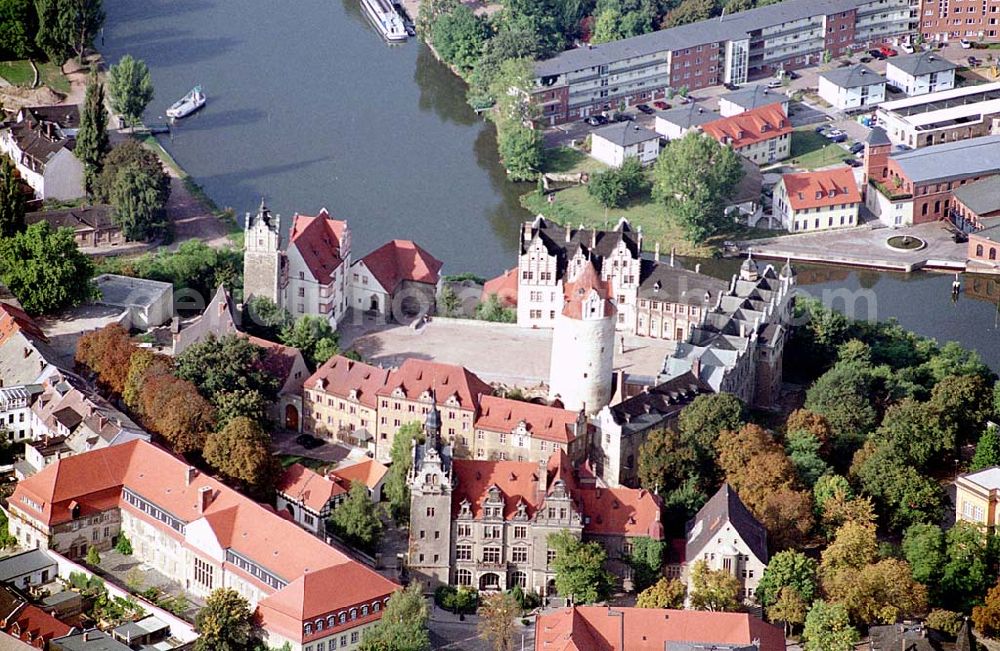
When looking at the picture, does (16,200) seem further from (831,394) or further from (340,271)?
(831,394)

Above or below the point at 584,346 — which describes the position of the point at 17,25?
below

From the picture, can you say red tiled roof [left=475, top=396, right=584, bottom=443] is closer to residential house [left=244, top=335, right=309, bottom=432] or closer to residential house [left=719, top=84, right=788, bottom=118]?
residential house [left=244, top=335, right=309, bottom=432]

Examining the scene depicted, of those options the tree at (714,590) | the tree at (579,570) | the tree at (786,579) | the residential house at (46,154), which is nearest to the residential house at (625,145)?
the residential house at (46,154)

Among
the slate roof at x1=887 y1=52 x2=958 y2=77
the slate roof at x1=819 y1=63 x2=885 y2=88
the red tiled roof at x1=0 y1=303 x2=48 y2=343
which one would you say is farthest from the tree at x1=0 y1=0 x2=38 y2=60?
the slate roof at x1=887 y1=52 x2=958 y2=77

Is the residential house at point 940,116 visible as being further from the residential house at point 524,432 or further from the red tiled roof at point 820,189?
the residential house at point 524,432

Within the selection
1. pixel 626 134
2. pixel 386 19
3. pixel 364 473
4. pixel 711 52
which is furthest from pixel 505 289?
pixel 386 19

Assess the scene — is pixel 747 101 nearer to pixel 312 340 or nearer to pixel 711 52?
pixel 711 52
